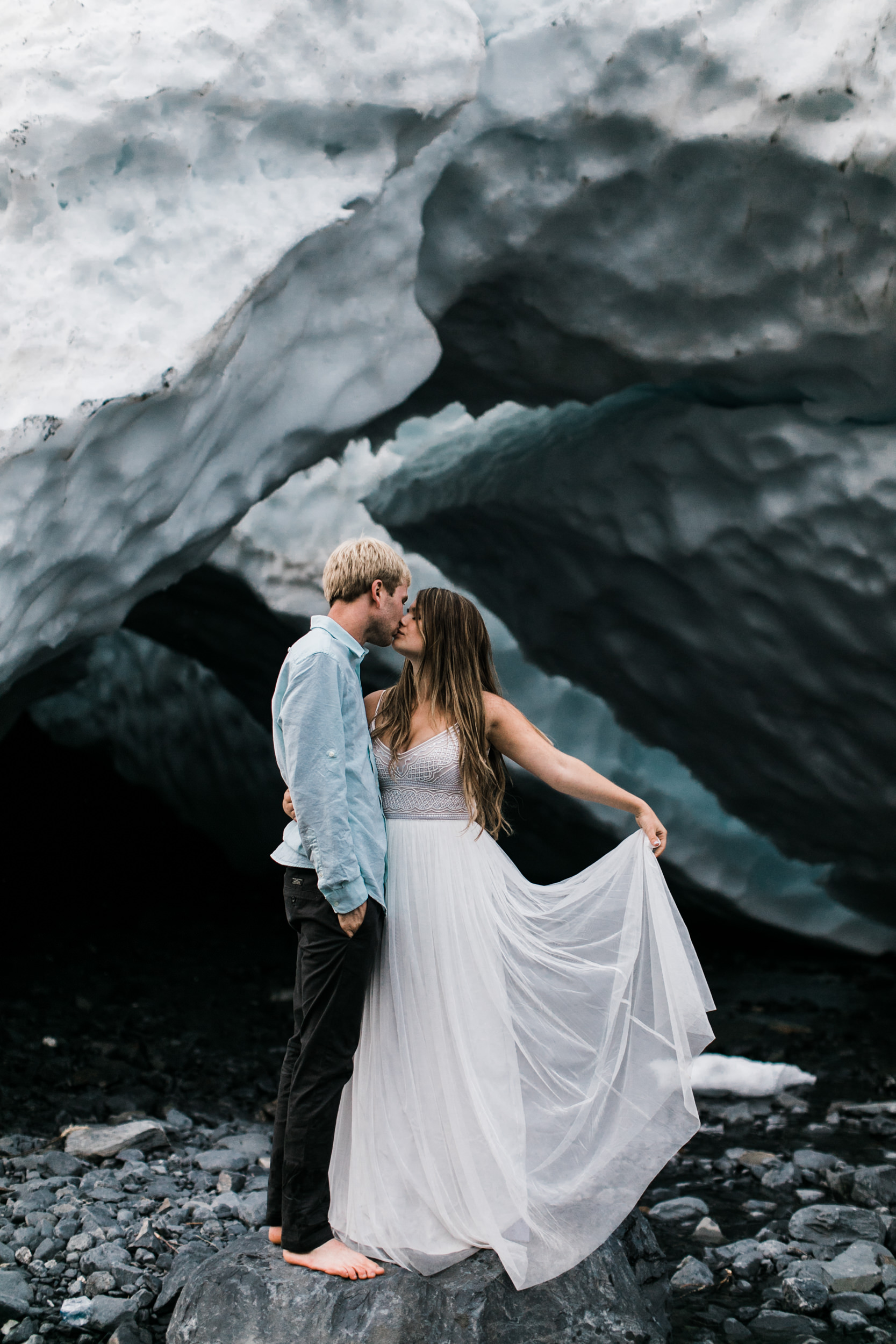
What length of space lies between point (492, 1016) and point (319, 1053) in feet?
1.31

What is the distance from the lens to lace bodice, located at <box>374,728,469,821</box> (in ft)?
8.35

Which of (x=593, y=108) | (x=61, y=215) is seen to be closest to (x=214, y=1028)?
(x=61, y=215)

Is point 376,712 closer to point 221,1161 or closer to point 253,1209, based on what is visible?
point 253,1209

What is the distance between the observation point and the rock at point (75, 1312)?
2.39m

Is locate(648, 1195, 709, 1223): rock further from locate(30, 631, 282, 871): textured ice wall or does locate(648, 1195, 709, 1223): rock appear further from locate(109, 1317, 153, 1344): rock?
locate(30, 631, 282, 871): textured ice wall

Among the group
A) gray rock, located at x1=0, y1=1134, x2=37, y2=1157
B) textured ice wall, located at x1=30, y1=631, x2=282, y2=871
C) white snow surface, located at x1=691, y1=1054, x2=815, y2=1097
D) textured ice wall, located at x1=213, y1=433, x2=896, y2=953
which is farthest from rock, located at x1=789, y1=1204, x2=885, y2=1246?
textured ice wall, located at x1=30, y1=631, x2=282, y2=871

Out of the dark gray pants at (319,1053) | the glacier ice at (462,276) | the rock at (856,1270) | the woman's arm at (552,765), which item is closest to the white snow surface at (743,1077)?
the glacier ice at (462,276)

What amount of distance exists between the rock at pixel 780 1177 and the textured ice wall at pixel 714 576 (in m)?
1.93

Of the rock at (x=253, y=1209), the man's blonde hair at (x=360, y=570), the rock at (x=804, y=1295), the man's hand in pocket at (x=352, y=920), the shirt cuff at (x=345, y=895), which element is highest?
the man's blonde hair at (x=360, y=570)

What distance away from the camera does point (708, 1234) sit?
305cm

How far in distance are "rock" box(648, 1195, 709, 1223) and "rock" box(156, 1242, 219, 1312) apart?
1.34 metres

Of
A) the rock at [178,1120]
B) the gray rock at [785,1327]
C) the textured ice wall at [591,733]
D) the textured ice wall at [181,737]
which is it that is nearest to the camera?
the gray rock at [785,1327]

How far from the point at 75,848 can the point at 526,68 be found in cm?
686

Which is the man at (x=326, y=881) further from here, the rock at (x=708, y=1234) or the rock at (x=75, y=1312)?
the rock at (x=708, y=1234)
